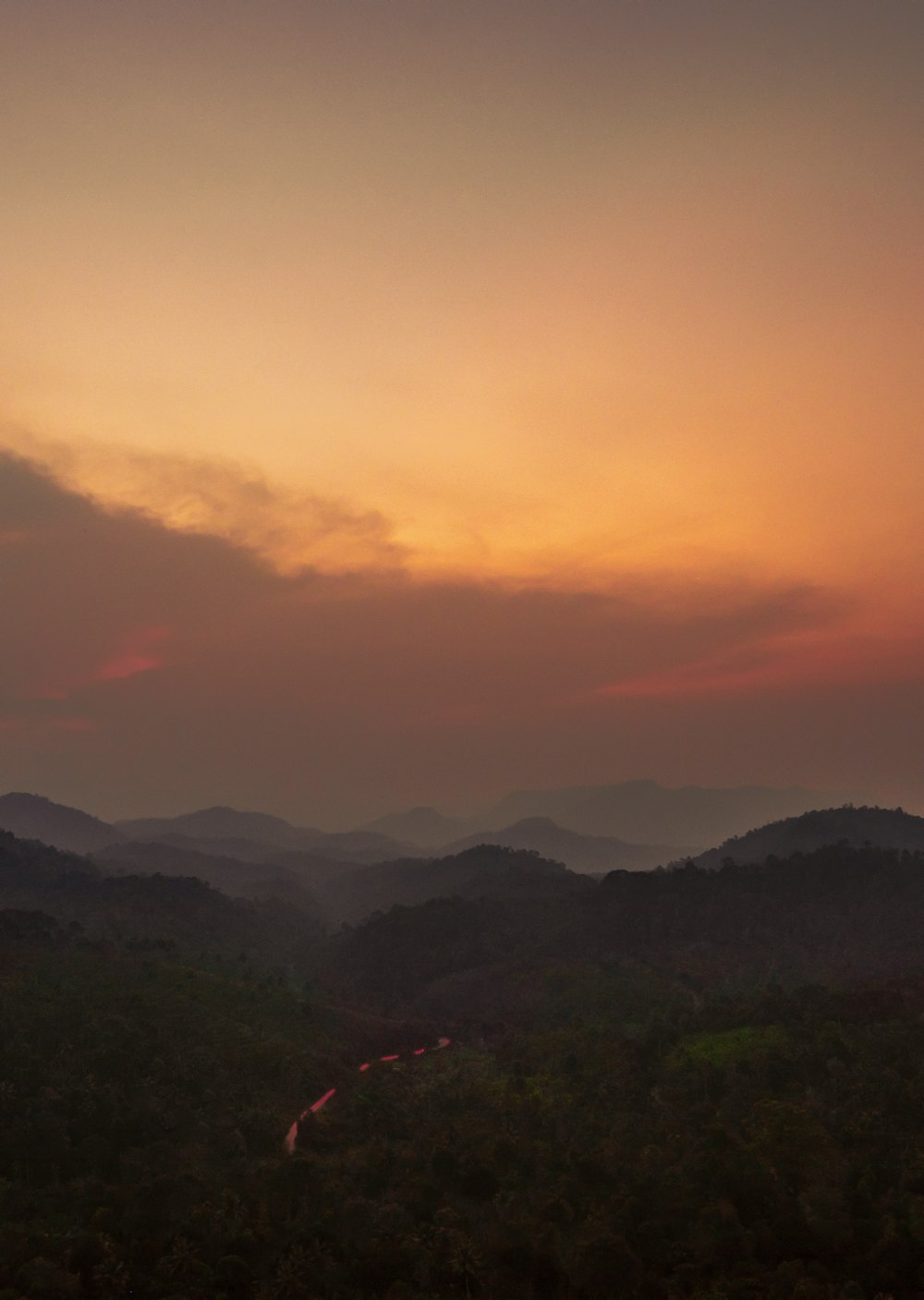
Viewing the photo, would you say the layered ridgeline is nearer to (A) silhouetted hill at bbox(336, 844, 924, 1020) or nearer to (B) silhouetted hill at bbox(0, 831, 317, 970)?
(A) silhouetted hill at bbox(336, 844, 924, 1020)

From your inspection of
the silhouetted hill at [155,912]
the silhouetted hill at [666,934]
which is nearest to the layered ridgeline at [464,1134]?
the silhouetted hill at [666,934]

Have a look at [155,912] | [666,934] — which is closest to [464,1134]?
[666,934]

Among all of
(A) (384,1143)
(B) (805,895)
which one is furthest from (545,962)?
(A) (384,1143)

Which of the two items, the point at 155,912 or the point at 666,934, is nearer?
the point at 666,934

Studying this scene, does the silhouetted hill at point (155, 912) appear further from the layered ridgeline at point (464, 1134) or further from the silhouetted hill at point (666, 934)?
the layered ridgeline at point (464, 1134)

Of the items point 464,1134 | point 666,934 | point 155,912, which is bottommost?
point 464,1134

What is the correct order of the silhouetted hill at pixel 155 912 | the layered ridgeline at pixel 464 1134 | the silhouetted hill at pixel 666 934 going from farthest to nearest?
the silhouetted hill at pixel 155 912 → the silhouetted hill at pixel 666 934 → the layered ridgeline at pixel 464 1134

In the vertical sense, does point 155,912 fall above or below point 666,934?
above

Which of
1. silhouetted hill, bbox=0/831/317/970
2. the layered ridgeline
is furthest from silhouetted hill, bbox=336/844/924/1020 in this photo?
silhouetted hill, bbox=0/831/317/970

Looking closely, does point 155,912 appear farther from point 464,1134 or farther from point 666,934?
point 464,1134

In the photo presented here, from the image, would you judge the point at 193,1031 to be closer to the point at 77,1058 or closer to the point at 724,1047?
the point at 77,1058

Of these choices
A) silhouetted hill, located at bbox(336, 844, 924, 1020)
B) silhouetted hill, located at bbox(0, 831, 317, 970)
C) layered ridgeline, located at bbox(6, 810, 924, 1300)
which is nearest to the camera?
layered ridgeline, located at bbox(6, 810, 924, 1300)
